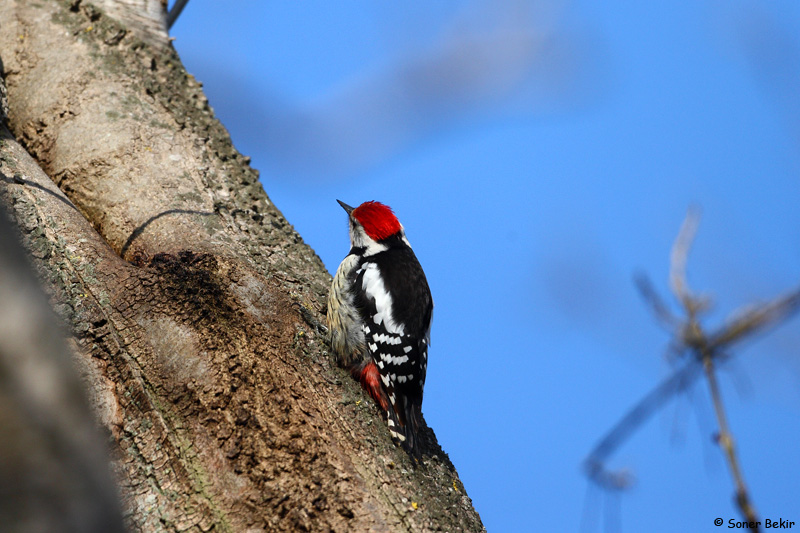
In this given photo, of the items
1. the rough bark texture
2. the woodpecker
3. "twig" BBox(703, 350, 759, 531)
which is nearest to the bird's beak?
the woodpecker

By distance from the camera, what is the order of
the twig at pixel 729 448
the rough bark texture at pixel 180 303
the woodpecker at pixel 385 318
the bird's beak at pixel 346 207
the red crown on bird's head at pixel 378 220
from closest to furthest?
the twig at pixel 729 448 → the rough bark texture at pixel 180 303 → the woodpecker at pixel 385 318 → the red crown on bird's head at pixel 378 220 → the bird's beak at pixel 346 207

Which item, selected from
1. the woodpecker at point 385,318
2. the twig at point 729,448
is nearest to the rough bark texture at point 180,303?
the woodpecker at point 385,318

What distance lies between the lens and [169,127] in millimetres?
3246

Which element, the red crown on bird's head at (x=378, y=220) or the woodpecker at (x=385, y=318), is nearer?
the woodpecker at (x=385, y=318)

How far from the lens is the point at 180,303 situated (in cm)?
244

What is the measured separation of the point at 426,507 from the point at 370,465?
0.23 meters

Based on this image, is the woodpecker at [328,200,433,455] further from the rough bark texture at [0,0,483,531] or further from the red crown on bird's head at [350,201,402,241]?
the rough bark texture at [0,0,483,531]

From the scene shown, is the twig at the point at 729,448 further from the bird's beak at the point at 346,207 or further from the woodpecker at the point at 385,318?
the bird's beak at the point at 346,207

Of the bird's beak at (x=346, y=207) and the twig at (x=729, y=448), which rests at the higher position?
the bird's beak at (x=346, y=207)

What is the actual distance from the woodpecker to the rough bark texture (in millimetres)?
209

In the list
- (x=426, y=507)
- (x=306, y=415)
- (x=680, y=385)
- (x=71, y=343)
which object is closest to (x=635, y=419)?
(x=680, y=385)

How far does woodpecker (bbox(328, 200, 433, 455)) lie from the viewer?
9.94 ft

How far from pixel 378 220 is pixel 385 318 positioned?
0.84 metres

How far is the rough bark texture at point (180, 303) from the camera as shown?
2092 mm
